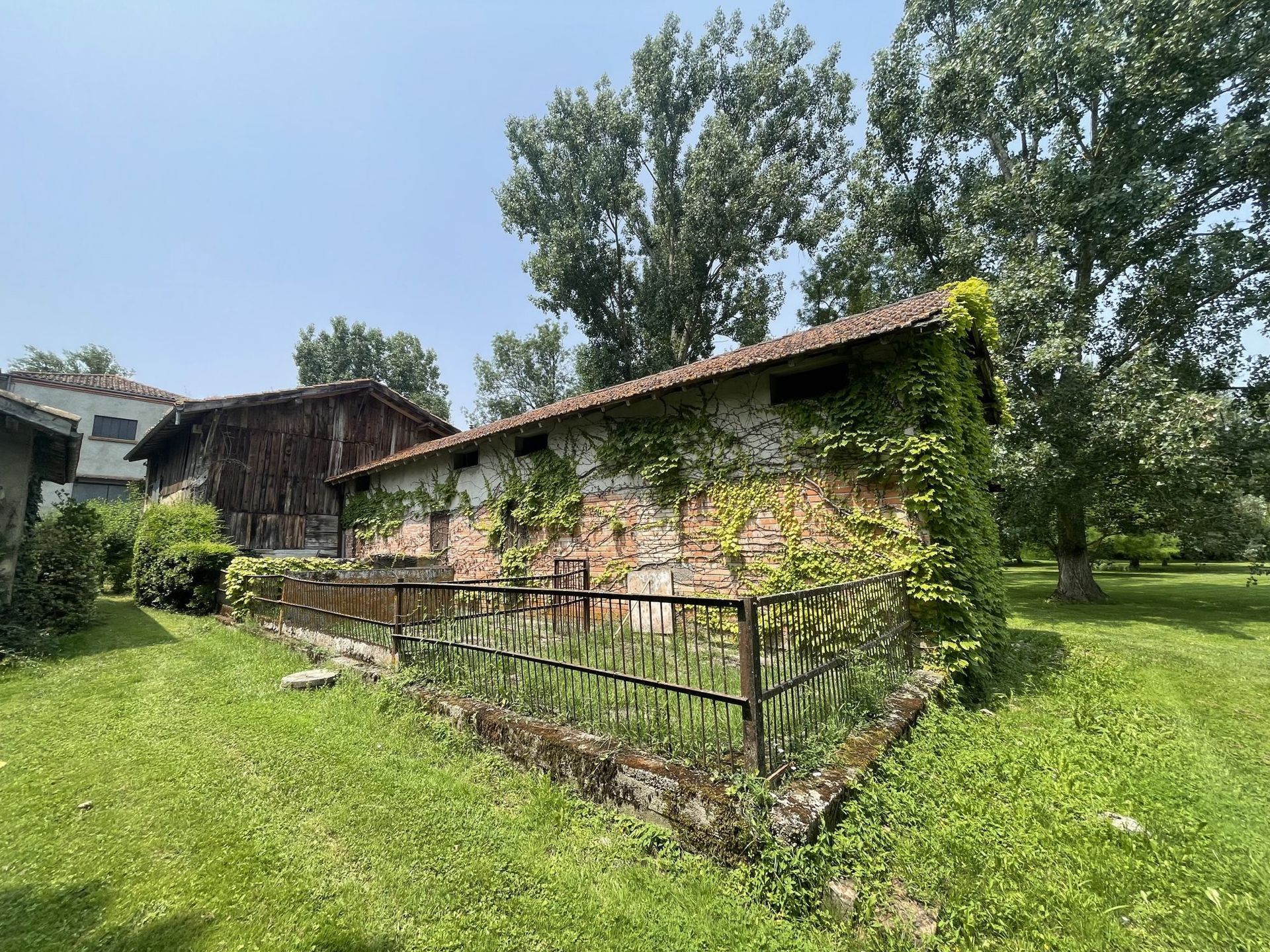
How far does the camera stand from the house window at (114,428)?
23.3 meters

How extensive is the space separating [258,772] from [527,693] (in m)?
2.01

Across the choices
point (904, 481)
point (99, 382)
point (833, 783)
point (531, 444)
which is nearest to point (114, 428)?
point (99, 382)

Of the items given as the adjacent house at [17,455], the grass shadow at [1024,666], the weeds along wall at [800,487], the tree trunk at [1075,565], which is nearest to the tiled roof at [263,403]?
the adjacent house at [17,455]

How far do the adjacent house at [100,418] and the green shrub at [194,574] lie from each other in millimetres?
15486

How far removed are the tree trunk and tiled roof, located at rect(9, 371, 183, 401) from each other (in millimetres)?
38178

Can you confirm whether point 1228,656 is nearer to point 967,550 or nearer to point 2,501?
point 967,550

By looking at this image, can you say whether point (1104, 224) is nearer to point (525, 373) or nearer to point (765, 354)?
point (765, 354)

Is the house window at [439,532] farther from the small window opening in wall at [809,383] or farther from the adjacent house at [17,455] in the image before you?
the small window opening in wall at [809,383]

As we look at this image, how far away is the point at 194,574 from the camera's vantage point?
1074 cm

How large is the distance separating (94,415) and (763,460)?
31.5 m

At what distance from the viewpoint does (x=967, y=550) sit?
6098mm

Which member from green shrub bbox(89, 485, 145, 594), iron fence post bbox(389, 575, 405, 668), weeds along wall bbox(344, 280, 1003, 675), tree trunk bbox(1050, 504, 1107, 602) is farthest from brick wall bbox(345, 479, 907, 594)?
tree trunk bbox(1050, 504, 1107, 602)

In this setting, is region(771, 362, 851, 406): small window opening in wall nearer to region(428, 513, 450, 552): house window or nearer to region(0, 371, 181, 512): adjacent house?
region(428, 513, 450, 552): house window

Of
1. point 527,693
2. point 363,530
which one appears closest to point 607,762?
point 527,693
